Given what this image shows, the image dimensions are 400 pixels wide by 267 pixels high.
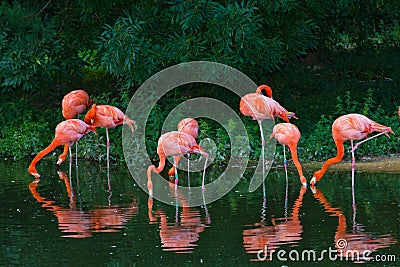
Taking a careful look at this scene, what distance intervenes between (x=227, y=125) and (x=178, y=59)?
1.17 metres

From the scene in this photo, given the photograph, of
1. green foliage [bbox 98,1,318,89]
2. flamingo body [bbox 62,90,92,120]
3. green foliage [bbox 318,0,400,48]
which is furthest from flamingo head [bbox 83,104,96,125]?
green foliage [bbox 318,0,400,48]

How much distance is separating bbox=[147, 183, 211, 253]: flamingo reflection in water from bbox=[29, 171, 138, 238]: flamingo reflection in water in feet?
0.84

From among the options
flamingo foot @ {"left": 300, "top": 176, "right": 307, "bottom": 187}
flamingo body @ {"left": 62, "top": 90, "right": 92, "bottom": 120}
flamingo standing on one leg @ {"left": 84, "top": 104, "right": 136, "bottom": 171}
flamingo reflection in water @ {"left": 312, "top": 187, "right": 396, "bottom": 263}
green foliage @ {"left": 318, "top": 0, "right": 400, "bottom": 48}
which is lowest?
flamingo reflection in water @ {"left": 312, "top": 187, "right": 396, "bottom": 263}

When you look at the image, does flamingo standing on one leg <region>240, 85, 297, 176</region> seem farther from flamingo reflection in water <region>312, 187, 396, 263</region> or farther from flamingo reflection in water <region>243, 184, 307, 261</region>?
flamingo reflection in water <region>312, 187, 396, 263</region>

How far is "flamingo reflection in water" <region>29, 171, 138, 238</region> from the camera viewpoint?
7301 millimetres

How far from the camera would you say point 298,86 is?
14594 millimetres

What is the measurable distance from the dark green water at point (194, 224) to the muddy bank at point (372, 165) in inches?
14.3

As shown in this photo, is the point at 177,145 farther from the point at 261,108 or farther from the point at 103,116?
the point at 103,116

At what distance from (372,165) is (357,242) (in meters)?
4.00

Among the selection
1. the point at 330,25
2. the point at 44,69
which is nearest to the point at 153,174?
Answer: the point at 44,69

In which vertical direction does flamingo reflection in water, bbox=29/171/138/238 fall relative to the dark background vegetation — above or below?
below

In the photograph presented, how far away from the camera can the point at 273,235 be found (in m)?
6.99

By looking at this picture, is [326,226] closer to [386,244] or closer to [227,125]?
[386,244]

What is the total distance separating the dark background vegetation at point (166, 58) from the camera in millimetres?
11422
